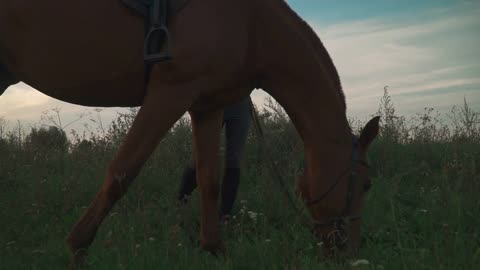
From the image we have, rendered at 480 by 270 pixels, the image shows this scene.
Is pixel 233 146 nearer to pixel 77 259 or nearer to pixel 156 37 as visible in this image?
pixel 156 37

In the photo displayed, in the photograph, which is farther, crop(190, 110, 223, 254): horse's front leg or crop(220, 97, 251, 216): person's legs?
crop(220, 97, 251, 216): person's legs

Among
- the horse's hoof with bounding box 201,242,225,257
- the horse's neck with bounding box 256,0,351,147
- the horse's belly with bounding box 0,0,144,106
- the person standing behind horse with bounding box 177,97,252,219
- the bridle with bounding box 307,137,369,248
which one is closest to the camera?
the horse's belly with bounding box 0,0,144,106

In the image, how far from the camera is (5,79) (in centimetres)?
337

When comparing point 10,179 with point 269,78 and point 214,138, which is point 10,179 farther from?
point 269,78

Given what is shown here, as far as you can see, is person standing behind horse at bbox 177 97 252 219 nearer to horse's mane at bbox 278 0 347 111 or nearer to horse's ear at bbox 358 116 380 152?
horse's mane at bbox 278 0 347 111

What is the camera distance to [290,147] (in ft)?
23.3

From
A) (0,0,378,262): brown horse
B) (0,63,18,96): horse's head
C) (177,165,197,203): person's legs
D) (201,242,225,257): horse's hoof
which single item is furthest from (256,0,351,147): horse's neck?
(0,63,18,96): horse's head

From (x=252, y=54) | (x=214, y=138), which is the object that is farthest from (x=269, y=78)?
(x=214, y=138)

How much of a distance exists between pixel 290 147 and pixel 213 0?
4246mm

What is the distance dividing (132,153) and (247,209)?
216 cm

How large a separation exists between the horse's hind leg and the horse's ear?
1.27m

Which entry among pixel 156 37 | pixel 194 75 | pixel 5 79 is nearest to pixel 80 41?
pixel 156 37

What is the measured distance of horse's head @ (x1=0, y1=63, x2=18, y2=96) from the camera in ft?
10.8

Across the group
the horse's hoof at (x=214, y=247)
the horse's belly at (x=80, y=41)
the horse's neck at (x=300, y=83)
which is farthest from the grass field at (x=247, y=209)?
the horse's belly at (x=80, y=41)
